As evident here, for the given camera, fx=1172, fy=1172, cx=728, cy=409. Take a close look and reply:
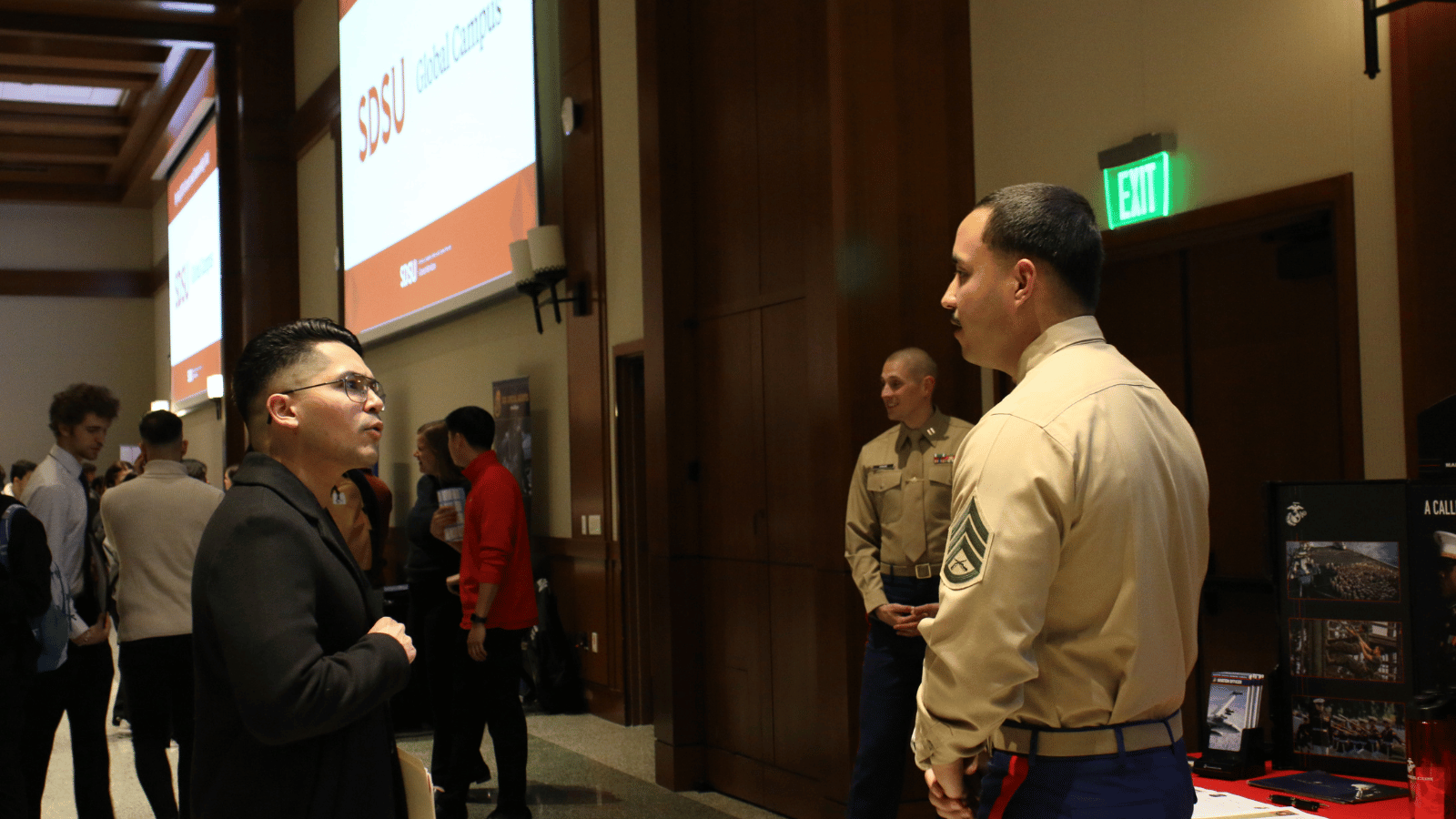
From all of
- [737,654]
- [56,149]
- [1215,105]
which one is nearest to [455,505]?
[737,654]

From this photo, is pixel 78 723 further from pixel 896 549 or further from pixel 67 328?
pixel 67 328

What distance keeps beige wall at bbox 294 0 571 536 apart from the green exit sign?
3960mm

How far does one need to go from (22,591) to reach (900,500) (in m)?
2.53

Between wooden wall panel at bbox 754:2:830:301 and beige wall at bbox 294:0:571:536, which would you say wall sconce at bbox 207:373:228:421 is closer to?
beige wall at bbox 294:0:571:536

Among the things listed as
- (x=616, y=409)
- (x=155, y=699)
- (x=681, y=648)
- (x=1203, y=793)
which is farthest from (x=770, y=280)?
A: (x=1203, y=793)

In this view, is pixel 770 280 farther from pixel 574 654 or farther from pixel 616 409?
pixel 574 654

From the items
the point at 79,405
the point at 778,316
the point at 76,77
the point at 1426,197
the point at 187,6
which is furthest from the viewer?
the point at 76,77

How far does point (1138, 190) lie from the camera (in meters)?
3.72

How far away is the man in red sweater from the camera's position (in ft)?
14.3

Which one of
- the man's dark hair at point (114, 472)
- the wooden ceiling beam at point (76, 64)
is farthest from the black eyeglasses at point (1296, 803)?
the wooden ceiling beam at point (76, 64)

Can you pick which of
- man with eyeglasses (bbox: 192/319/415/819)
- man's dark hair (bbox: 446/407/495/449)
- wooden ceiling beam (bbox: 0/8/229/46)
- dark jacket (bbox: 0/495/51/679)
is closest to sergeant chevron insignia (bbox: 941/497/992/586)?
man with eyeglasses (bbox: 192/319/415/819)

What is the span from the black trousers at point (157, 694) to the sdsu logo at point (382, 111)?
5.92 metres

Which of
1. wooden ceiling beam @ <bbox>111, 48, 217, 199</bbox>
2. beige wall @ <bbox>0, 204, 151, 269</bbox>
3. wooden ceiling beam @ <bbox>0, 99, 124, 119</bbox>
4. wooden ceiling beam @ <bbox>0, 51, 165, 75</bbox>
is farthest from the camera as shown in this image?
beige wall @ <bbox>0, 204, 151, 269</bbox>

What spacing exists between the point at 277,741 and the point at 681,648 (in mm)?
3532
